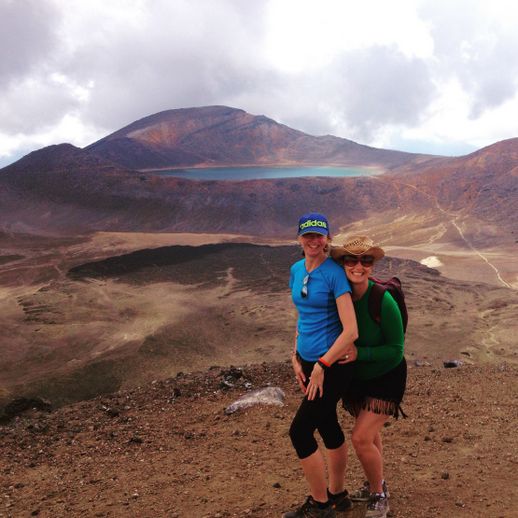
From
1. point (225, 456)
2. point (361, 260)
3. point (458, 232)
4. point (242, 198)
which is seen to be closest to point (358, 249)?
point (361, 260)

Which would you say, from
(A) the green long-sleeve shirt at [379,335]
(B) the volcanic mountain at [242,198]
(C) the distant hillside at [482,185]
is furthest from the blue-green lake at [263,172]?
(A) the green long-sleeve shirt at [379,335]

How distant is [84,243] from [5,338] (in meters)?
15.9

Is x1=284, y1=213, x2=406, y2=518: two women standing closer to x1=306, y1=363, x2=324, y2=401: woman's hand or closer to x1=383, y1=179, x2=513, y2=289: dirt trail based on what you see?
x1=306, y1=363, x2=324, y2=401: woman's hand

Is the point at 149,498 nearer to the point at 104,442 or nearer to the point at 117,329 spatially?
the point at 104,442

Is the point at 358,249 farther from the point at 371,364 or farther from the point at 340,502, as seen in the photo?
the point at 340,502

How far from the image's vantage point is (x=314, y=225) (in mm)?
2852

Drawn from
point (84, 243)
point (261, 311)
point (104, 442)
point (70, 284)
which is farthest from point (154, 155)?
point (104, 442)

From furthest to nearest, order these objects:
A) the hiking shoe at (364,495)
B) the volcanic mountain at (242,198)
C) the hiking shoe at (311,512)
Answer: the volcanic mountain at (242,198)
the hiking shoe at (364,495)
the hiking shoe at (311,512)

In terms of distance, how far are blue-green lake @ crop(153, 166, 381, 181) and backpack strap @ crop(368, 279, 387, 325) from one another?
2479 inches

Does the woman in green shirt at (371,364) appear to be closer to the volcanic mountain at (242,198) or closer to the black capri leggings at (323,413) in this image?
the black capri leggings at (323,413)

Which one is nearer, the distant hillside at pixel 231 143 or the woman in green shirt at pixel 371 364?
the woman in green shirt at pixel 371 364

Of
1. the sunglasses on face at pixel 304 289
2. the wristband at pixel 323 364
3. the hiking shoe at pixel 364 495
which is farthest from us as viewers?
the hiking shoe at pixel 364 495

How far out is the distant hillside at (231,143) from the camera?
76.4m

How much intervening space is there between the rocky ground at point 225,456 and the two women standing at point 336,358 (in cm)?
37
